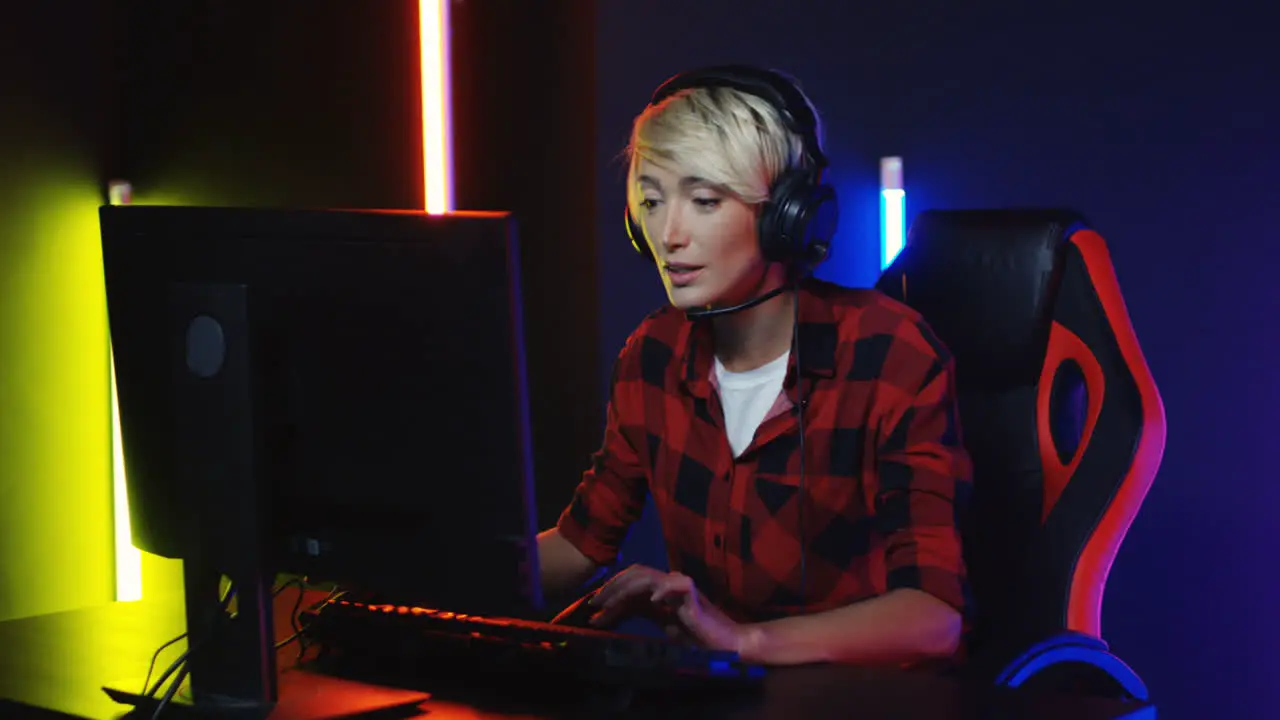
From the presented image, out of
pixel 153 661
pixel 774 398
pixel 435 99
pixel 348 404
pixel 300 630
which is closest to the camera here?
pixel 348 404

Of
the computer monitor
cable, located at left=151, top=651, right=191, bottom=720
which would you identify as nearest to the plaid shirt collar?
the computer monitor

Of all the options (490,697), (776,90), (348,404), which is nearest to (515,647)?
(490,697)

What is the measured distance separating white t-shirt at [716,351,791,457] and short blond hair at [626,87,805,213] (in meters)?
0.21

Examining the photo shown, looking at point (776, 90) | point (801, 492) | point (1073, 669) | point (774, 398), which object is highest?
point (776, 90)

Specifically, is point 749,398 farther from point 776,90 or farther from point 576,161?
point 576,161

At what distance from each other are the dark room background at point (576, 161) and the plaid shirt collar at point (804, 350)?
864 mm

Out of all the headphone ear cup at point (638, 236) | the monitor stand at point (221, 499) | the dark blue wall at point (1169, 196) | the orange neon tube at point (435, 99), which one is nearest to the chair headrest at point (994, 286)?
A: the headphone ear cup at point (638, 236)

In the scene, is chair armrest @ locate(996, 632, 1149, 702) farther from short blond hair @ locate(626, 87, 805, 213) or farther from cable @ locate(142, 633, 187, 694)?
cable @ locate(142, 633, 187, 694)

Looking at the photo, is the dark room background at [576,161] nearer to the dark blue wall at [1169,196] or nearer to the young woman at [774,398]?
the dark blue wall at [1169,196]

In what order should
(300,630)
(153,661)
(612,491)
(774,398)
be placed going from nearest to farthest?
(153,661) < (300,630) < (774,398) < (612,491)

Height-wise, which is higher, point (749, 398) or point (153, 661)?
point (749, 398)

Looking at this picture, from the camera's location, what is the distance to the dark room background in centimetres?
223

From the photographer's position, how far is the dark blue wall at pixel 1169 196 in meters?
2.15

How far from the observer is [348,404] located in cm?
115
